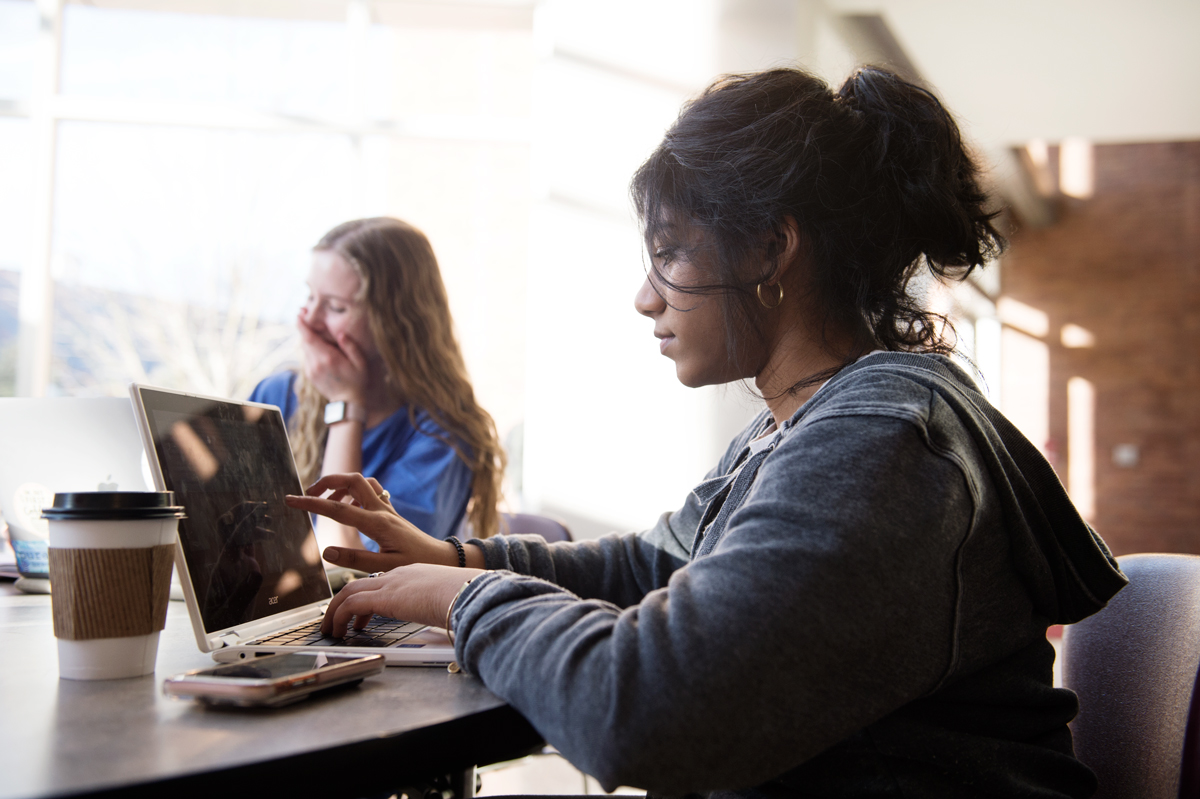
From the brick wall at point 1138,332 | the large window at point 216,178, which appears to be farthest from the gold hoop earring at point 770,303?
the brick wall at point 1138,332

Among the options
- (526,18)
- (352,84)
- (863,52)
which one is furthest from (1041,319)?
(352,84)

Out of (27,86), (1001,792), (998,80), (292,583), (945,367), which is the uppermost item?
(998,80)

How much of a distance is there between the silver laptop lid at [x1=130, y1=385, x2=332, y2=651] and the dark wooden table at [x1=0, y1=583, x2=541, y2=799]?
0.09m

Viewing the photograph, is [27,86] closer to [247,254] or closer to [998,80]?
[247,254]

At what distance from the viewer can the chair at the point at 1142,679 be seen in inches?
33.9

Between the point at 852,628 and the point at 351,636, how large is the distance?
0.56 m

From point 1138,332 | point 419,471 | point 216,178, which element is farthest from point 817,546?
point 1138,332

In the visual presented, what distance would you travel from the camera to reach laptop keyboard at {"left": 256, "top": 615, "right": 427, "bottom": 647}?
861 mm

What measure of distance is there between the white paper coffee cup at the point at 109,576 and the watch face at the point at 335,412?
4.51 ft

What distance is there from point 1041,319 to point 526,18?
5413 millimetres

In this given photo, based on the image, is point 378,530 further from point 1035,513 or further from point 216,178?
point 216,178

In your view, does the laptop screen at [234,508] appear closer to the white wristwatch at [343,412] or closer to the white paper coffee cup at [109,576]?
the white paper coffee cup at [109,576]

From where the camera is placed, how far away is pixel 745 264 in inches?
39.4

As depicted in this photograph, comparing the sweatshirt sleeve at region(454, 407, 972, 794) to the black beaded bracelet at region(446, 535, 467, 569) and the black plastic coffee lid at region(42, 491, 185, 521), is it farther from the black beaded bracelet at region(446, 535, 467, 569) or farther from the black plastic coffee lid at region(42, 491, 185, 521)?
the black beaded bracelet at region(446, 535, 467, 569)
